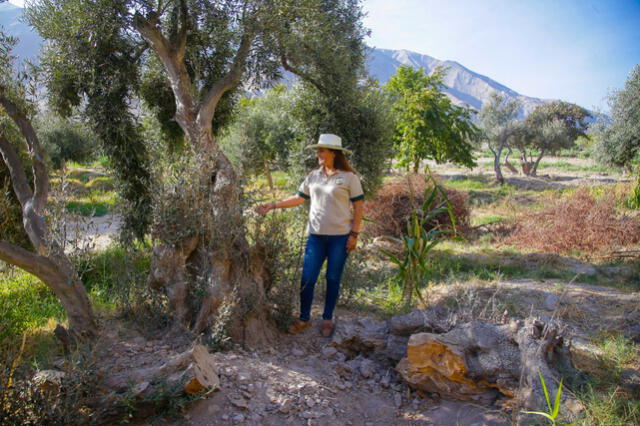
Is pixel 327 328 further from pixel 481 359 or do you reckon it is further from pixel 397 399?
pixel 481 359

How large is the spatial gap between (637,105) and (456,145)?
7.11 m

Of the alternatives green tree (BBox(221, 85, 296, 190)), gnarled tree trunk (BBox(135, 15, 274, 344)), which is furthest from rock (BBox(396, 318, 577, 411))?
green tree (BBox(221, 85, 296, 190))

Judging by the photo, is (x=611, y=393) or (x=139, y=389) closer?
(x=139, y=389)

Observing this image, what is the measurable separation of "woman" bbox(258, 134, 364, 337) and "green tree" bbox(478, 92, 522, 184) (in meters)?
25.1

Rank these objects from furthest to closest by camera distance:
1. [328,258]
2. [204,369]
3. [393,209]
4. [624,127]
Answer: [624,127], [393,209], [328,258], [204,369]

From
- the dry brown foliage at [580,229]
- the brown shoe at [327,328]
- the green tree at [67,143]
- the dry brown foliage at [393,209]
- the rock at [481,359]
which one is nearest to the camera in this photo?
the rock at [481,359]

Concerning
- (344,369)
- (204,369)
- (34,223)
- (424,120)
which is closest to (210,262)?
(204,369)

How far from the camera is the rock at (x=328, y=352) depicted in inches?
160

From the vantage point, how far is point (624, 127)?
1437cm

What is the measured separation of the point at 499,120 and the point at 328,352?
88.5ft

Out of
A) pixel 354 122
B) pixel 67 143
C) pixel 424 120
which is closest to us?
pixel 354 122

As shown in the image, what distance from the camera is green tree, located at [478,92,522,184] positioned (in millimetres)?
26719

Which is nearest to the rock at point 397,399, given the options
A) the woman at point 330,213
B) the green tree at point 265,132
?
the woman at point 330,213

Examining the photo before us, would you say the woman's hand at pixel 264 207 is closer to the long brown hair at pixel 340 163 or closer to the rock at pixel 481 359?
the long brown hair at pixel 340 163
